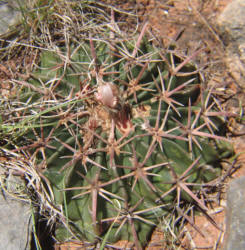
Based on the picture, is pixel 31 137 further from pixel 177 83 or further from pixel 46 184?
pixel 177 83

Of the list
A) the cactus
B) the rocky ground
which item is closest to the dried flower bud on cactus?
the cactus

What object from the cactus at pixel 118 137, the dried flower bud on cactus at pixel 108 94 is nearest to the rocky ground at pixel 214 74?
the cactus at pixel 118 137

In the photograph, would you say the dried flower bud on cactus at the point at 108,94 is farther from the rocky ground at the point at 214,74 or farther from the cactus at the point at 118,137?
the rocky ground at the point at 214,74

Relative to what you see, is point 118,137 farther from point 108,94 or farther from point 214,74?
point 214,74

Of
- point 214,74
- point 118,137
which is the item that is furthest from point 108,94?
point 214,74

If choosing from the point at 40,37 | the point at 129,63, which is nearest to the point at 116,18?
the point at 40,37
